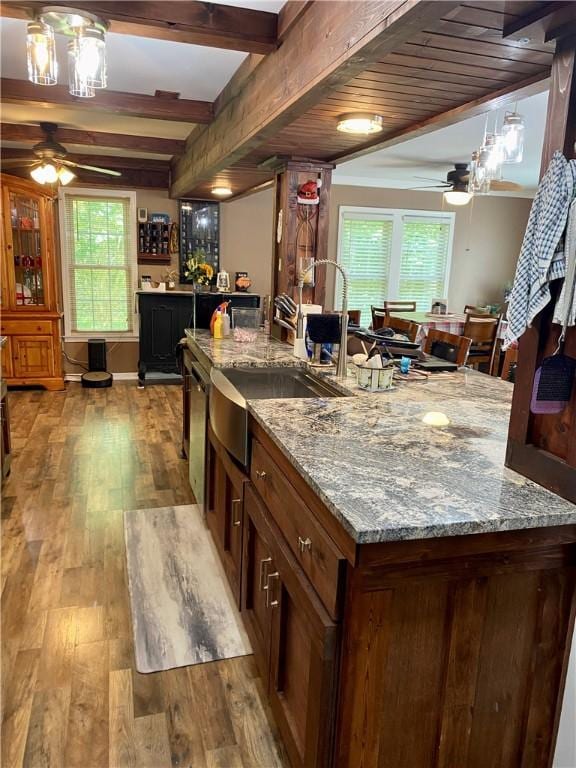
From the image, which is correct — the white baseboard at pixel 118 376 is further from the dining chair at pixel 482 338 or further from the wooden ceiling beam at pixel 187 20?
the wooden ceiling beam at pixel 187 20

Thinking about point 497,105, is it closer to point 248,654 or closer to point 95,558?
point 248,654

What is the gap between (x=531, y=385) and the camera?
4.87 ft

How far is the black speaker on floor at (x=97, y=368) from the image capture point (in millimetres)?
6570

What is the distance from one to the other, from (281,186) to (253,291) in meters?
3.48

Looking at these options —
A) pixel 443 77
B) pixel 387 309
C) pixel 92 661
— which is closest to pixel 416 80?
pixel 443 77

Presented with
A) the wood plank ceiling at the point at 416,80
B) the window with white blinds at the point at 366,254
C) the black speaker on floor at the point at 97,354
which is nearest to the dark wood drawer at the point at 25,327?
the black speaker on floor at the point at 97,354

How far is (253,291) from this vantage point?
7.36 m

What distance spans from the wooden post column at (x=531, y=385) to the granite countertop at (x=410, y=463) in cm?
5

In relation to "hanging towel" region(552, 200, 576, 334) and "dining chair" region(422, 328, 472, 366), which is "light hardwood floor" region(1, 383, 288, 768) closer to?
"hanging towel" region(552, 200, 576, 334)

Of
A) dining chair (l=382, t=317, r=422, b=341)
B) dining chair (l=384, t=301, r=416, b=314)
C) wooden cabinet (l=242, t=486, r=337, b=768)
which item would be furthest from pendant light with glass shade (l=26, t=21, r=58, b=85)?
dining chair (l=384, t=301, r=416, b=314)

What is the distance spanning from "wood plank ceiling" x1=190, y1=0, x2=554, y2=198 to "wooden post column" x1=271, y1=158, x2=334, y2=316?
0.63 m

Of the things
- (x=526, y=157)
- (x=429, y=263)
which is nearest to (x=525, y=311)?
(x=526, y=157)

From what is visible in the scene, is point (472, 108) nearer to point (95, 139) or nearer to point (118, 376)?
point (95, 139)

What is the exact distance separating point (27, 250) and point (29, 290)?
0.44 metres
